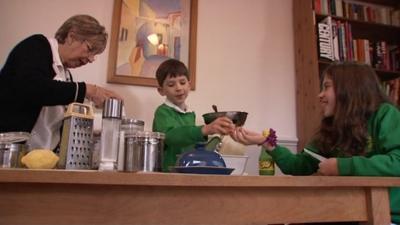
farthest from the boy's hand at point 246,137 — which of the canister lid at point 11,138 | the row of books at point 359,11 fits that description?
the row of books at point 359,11

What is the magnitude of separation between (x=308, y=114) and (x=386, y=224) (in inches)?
52.4

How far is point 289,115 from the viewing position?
2172 millimetres

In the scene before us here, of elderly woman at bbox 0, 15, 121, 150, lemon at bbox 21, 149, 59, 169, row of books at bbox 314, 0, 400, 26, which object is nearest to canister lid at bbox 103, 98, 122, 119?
lemon at bbox 21, 149, 59, 169

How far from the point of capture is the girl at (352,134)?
0.96 m

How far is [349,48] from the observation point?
2211mm

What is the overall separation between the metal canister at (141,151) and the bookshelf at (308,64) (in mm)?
1454

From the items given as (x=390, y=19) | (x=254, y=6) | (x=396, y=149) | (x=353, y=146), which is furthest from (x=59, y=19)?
(x=390, y=19)

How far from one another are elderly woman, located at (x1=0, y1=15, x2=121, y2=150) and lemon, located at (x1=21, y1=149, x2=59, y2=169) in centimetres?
39

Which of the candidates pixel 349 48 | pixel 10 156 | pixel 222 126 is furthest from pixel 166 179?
pixel 349 48

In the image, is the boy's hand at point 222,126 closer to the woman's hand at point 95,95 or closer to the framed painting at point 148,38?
the woman's hand at point 95,95

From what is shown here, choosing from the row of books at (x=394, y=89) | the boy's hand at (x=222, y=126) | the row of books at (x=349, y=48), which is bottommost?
the boy's hand at (x=222, y=126)

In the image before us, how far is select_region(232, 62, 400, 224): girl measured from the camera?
96 centimetres

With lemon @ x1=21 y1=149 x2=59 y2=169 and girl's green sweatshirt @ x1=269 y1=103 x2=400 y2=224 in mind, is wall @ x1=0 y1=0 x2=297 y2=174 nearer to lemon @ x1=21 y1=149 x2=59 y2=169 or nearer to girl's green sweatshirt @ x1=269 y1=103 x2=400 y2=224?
girl's green sweatshirt @ x1=269 y1=103 x2=400 y2=224

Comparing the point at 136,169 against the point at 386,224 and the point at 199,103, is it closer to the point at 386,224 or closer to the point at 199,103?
the point at 386,224
